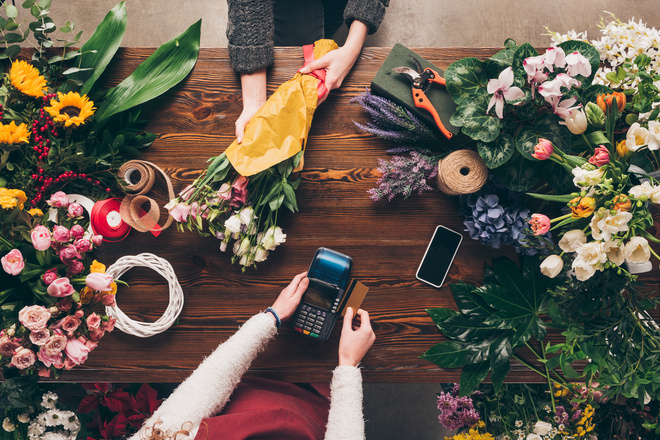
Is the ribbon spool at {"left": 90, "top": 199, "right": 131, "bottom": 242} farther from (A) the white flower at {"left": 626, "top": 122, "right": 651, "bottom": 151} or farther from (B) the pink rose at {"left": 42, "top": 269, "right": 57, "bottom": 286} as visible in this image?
(A) the white flower at {"left": 626, "top": 122, "right": 651, "bottom": 151}

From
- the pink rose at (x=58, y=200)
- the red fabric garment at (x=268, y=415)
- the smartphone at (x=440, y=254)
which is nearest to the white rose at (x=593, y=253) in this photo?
the smartphone at (x=440, y=254)

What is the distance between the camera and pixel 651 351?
81 centimetres

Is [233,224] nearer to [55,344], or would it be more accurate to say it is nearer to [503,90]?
[55,344]

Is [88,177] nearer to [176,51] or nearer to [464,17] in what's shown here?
[176,51]

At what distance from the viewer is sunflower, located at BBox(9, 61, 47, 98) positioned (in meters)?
1.01

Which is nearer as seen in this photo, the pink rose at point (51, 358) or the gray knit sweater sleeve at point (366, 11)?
the pink rose at point (51, 358)

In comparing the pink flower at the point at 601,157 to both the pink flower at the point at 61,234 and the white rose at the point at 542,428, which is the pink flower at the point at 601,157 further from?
the pink flower at the point at 61,234

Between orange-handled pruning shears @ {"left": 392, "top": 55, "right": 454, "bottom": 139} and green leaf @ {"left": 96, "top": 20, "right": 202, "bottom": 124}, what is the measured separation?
65 centimetres

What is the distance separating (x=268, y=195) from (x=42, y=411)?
1138 mm

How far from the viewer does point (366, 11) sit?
1.21 m

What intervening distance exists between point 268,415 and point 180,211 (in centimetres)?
61

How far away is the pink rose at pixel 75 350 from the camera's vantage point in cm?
91

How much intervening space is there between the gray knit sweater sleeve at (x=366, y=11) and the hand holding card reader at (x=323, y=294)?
0.77 metres

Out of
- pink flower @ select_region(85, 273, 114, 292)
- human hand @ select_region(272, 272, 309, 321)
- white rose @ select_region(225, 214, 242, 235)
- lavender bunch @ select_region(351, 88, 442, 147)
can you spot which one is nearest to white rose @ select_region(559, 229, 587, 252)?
lavender bunch @ select_region(351, 88, 442, 147)
